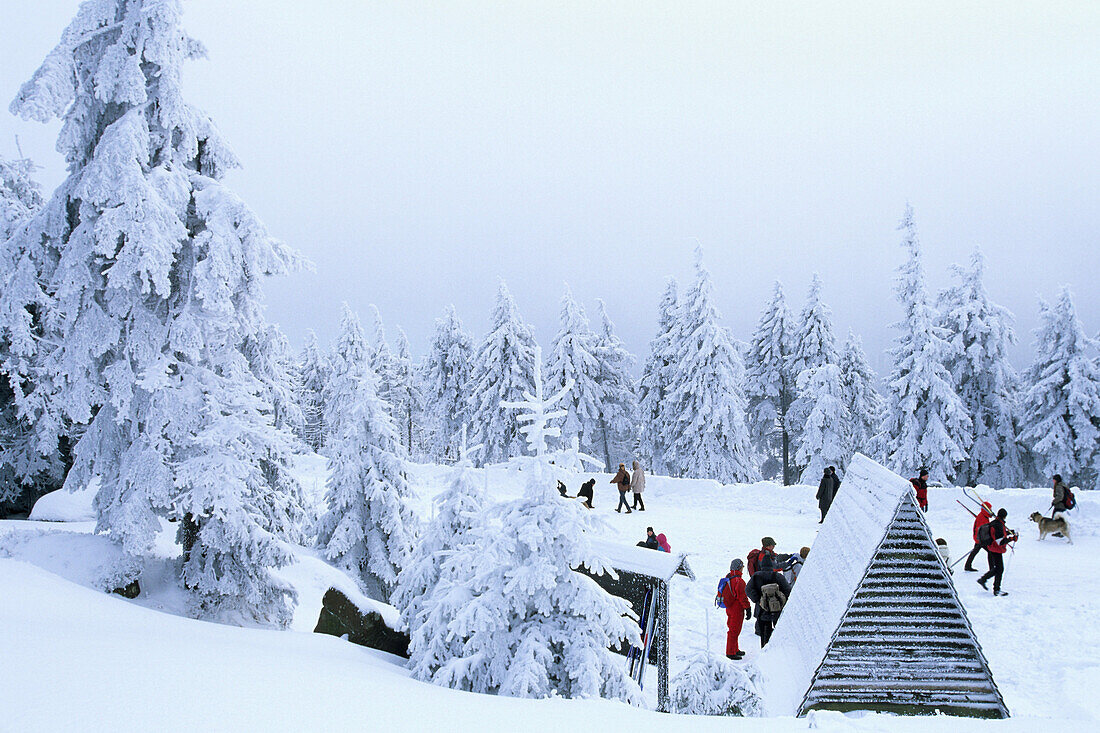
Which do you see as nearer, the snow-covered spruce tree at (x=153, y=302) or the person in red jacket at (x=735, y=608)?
the person in red jacket at (x=735, y=608)

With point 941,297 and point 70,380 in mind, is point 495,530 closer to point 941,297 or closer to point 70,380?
point 70,380

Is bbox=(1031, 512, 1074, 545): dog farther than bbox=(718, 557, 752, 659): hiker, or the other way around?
bbox=(1031, 512, 1074, 545): dog

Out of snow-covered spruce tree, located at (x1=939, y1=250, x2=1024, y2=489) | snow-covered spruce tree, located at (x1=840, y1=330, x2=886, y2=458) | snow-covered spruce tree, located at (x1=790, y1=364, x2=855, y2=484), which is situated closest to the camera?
snow-covered spruce tree, located at (x1=939, y1=250, x2=1024, y2=489)

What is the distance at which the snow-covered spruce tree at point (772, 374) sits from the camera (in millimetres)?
36631

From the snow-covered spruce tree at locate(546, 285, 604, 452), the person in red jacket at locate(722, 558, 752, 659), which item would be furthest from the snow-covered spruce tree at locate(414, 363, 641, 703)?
the snow-covered spruce tree at locate(546, 285, 604, 452)

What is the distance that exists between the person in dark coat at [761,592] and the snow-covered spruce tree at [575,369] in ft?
78.0

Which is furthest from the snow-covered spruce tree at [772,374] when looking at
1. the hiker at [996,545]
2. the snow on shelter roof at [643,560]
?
the snow on shelter roof at [643,560]

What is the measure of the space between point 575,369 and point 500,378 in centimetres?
444

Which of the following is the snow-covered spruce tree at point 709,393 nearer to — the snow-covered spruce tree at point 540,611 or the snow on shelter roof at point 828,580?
the snow on shelter roof at point 828,580

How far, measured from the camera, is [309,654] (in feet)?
25.7

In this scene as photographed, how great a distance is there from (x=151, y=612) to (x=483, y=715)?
650 cm

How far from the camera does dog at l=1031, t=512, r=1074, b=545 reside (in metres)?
14.2

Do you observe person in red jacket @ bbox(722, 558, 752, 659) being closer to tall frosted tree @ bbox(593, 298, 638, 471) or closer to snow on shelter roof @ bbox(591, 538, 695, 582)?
snow on shelter roof @ bbox(591, 538, 695, 582)

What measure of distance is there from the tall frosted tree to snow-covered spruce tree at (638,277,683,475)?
92 cm
